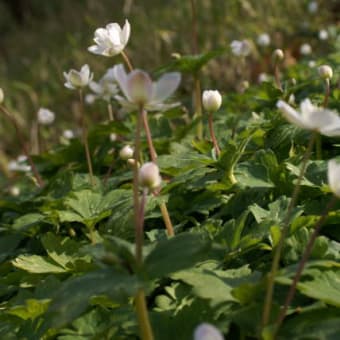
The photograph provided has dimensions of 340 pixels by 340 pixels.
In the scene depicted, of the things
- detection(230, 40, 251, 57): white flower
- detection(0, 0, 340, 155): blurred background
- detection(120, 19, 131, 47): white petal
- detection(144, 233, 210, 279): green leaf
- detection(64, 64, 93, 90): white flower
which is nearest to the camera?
detection(144, 233, 210, 279): green leaf

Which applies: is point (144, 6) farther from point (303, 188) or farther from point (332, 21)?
point (303, 188)

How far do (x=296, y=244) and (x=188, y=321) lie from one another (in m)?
0.34

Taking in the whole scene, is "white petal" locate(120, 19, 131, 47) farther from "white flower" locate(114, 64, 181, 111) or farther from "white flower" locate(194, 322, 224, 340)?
"white flower" locate(194, 322, 224, 340)

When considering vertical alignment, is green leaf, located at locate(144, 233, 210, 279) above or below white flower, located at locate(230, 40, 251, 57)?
above

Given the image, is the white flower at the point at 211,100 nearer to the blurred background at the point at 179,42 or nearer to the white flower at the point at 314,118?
the white flower at the point at 314,118

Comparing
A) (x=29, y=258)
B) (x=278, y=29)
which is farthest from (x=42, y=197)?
(x=278, y=29)

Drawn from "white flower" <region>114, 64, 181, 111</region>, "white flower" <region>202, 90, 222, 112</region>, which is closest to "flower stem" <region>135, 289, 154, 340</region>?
"white flower" <region>114, 64, 181, 111</region>

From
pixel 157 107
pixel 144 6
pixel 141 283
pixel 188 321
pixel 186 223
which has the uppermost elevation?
pixel 157 107

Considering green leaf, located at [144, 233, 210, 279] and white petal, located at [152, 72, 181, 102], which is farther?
white petal, located at [152, 72, 181, 102]

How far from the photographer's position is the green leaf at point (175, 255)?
1.12 meters

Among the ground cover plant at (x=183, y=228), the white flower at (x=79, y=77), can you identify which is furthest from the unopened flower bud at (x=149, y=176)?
the white flower at (x=79, y=77)

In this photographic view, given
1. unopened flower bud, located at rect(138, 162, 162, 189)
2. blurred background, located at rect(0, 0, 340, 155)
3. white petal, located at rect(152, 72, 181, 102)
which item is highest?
white petal, located at rect(152, 72, 181, 102)

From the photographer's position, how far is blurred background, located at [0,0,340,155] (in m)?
4.67

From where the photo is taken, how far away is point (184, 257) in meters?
1.13
